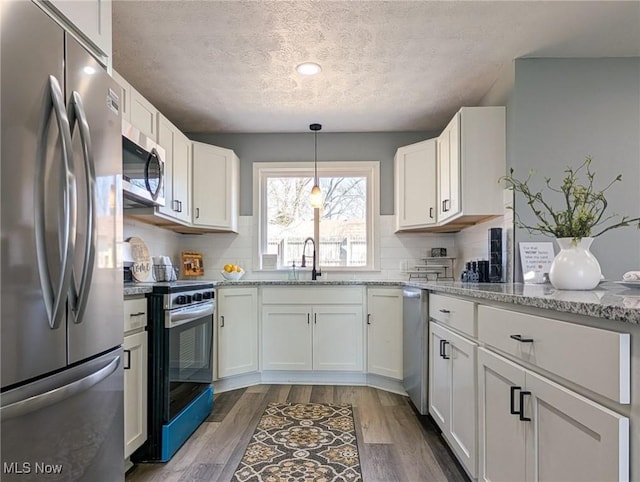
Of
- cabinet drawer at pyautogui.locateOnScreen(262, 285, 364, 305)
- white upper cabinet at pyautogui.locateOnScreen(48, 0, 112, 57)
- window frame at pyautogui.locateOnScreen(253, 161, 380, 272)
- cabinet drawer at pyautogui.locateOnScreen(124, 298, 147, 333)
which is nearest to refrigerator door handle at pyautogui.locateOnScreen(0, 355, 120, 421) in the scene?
cabinet drawer at pyautogui.locateOnScreen(124, 298, 147, 333)

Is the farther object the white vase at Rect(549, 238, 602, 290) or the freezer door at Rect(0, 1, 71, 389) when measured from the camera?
the white vase at Rect(549, 238, 602, 290)

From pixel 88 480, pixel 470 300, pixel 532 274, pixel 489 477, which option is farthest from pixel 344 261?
pixel 88 480

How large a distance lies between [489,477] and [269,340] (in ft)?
7.30

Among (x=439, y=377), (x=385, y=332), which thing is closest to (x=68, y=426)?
(x=439, y=377)

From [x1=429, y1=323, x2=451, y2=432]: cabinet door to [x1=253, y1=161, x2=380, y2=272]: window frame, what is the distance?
5.22ft

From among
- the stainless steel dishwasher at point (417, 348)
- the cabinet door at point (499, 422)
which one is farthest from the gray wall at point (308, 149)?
the cabinet door at point (499, 422)

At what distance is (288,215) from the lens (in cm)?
419

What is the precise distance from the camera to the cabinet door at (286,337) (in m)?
3.51

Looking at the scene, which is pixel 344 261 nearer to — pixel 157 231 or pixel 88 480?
pixel 157 231

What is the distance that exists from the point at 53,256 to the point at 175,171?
2277mm

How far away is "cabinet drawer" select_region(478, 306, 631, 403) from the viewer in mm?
854

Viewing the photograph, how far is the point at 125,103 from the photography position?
2.39m

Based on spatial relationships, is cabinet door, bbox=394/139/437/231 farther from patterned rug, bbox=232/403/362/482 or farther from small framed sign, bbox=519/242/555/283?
patterned rug, bbox=232/403/362/482

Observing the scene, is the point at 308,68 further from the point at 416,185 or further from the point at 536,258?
the point at 536,258
